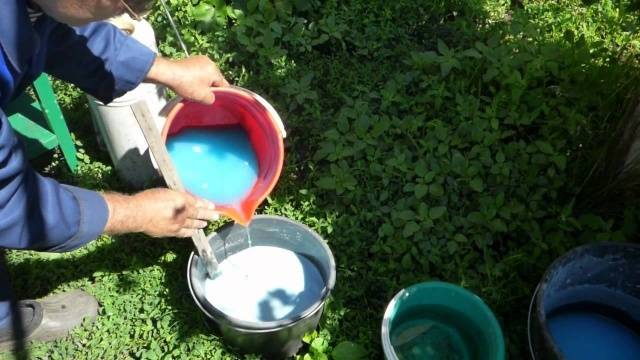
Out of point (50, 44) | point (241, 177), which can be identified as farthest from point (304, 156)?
point (50, 44)

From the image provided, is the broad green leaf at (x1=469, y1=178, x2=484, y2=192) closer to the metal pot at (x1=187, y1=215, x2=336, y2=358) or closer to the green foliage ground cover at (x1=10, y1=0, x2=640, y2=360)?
the green foliage ground cover at (x1=10, y1=0, x2=640, y2=360)

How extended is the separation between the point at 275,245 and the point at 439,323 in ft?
2.58

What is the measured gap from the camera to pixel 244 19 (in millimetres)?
3473

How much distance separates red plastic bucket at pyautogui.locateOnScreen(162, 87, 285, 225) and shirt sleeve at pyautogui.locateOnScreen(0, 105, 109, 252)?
0.62m

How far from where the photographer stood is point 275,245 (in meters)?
2.93

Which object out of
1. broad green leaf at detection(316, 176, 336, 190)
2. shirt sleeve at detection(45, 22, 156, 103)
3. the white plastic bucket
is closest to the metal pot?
broad green leaf at detection(316, 176, 336, 190)

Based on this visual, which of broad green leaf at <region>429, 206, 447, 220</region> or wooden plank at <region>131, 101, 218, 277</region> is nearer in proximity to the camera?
wooden plank at <region>131, 101, 218, 277</region>

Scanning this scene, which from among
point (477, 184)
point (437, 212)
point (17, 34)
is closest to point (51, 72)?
point (17, 34)

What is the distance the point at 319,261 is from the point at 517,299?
2.85 feet

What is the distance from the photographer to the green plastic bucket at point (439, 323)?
2523mm

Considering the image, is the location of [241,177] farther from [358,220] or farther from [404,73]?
[404,73]

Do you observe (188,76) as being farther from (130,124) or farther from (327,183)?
(327,183)

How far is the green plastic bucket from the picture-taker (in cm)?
252

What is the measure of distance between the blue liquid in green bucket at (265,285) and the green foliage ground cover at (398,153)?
123mm
